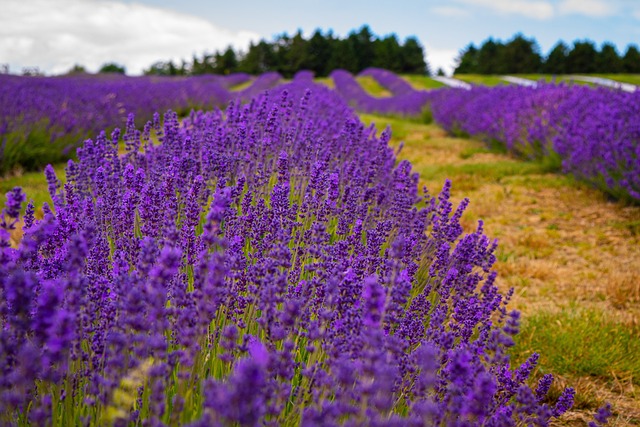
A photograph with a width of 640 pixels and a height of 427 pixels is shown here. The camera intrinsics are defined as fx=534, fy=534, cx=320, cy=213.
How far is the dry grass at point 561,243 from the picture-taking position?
3096 millimetres

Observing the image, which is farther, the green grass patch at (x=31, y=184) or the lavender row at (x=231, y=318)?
the green grass patch at (x=31, y=184)

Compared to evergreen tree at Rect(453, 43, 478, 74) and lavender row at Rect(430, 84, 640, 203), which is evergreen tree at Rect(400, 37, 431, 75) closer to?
evergreen tree at Rect(453, 43, 478, 74)

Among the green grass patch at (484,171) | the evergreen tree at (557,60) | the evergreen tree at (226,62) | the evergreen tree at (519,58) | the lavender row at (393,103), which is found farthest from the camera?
the evergreen tree at (226,62)

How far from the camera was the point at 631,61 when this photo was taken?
38.8m

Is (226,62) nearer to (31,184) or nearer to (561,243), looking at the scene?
(31,184)

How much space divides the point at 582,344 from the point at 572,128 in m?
4.56

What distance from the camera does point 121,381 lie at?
1194 mm

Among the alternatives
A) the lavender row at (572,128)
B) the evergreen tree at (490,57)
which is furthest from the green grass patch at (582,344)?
the evergreen tree at (490,57)

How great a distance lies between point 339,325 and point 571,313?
2.75 meters

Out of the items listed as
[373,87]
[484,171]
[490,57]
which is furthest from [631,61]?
[484,171]

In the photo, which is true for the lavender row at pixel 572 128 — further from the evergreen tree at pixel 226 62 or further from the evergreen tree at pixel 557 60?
the evergreen tree at pixel 226 62

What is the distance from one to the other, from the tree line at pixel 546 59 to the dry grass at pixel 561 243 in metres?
36.6

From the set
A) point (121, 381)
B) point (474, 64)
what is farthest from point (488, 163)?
point (474, 64)

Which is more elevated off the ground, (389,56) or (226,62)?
(389,56)
